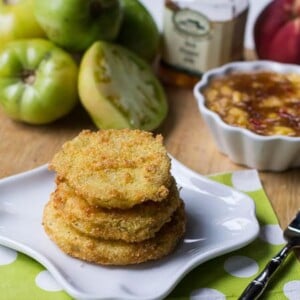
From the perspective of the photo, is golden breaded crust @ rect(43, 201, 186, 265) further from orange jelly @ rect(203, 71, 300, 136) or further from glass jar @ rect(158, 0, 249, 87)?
glass jar @ rect(158, 0, 249, 87)

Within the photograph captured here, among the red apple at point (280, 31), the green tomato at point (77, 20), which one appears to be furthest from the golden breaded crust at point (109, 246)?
the red apple at point (280, 31)

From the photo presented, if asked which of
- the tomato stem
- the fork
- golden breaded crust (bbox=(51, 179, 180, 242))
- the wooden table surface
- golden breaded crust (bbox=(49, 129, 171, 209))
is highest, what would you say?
golden breaded crust (bbox=(49, 129, 171, 209))

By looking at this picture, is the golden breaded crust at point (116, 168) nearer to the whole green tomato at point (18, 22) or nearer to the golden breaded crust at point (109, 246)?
the golden breaded crust at point (109, 246)

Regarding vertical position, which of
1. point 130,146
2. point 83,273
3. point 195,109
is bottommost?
point 195,109

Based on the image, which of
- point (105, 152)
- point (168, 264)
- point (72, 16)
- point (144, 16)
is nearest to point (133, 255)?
point (168, 264)

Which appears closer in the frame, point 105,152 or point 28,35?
point 105,152

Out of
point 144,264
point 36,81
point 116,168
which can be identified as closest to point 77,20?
point 36,81

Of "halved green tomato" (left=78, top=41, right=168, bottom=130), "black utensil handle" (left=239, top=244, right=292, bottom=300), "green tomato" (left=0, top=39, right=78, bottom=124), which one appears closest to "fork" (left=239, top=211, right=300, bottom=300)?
"black utensil handle" (left=239, top=244, right=292, bottom=300)

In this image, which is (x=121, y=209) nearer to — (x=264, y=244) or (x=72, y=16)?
(x=264, y=244)
